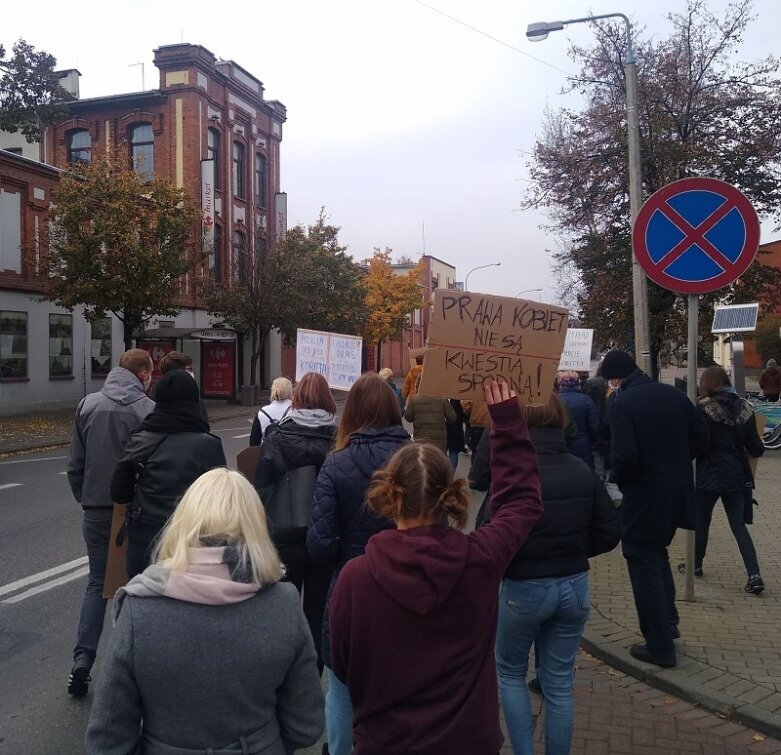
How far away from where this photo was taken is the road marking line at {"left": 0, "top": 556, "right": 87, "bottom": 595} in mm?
6484

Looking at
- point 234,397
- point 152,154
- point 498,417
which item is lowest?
point 234,397

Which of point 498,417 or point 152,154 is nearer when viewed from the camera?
point 498,417

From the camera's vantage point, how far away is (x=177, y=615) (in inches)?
78.9

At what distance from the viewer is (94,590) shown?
4551mm

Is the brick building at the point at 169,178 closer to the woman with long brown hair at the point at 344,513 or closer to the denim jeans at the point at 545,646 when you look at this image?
the woman with long brown hair at the point at 344,513

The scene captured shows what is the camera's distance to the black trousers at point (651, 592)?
182 inches

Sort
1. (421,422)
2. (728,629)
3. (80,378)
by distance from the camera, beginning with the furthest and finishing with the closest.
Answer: (80,378) < (421,422) < (728,629)

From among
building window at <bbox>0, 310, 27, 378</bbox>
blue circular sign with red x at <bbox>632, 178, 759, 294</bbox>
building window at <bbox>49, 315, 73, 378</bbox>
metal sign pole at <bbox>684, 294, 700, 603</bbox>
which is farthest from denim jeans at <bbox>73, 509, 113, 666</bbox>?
building window at <bbox>49, 315, 73, 378</bbox>

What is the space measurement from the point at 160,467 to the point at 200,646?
2.16 meters


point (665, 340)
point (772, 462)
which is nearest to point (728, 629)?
point (772, 462)

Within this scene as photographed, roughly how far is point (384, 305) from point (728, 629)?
4841 centimetres

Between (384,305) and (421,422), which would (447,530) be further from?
(384,305)

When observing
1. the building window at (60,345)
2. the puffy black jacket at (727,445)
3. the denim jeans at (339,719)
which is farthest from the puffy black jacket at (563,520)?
the building window at (60,345)

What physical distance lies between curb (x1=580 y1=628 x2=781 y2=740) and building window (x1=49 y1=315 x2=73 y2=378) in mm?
24916
